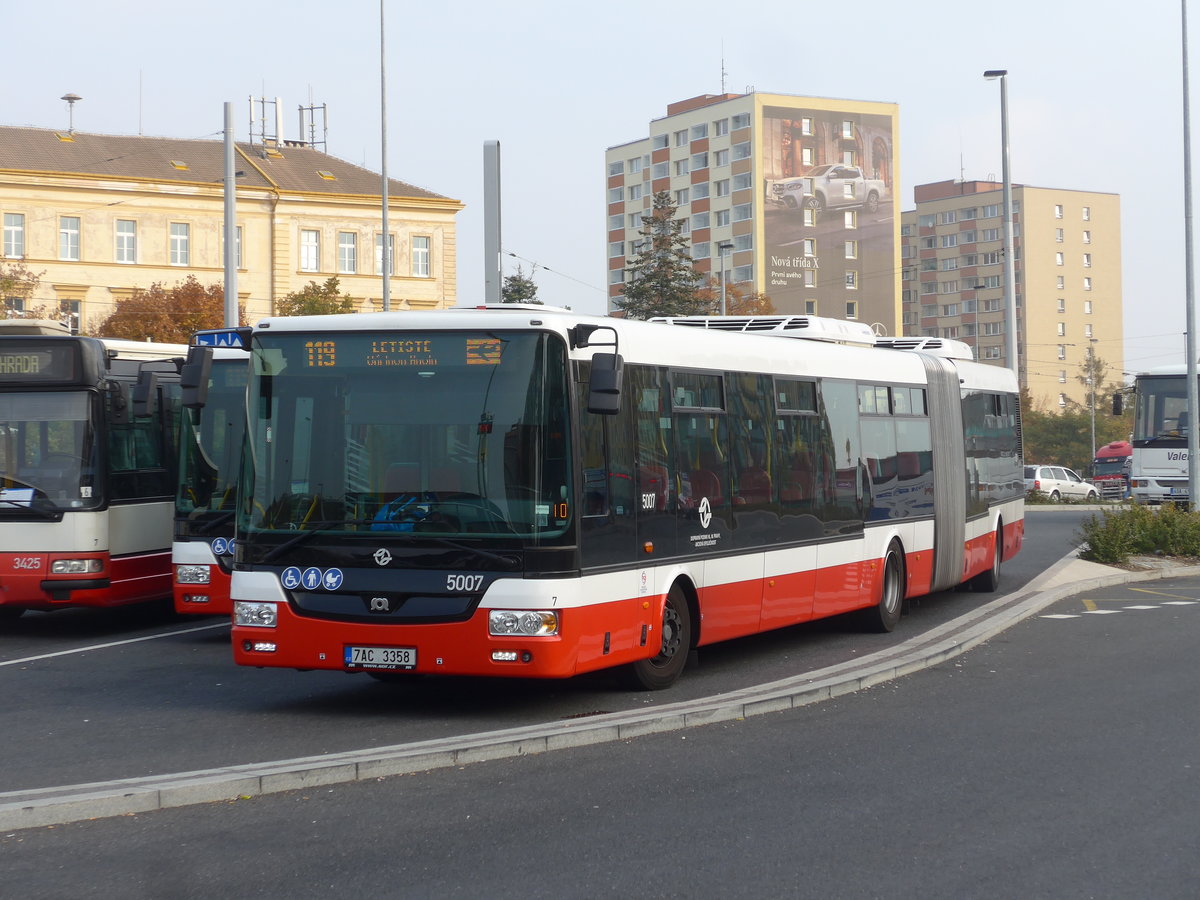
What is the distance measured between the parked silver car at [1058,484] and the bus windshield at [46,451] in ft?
157

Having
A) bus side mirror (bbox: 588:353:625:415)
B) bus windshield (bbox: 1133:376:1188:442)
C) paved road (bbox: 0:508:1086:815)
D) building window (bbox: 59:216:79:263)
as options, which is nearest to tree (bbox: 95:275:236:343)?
building window (bbox: 59:216:79:263)

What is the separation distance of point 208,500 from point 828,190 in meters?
107

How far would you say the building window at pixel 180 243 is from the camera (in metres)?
81.1

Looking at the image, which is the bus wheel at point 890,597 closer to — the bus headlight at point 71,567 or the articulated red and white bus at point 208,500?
the articulated red and white bus at point 208,500

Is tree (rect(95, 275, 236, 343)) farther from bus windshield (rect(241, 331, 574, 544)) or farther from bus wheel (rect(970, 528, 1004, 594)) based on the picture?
bus windshield (rect(241, 331, 574, 544))

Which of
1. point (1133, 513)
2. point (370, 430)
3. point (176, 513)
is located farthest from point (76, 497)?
point (1133, 513)

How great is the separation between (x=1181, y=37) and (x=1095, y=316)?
395ft

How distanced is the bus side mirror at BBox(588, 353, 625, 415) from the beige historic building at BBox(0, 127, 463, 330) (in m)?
69.9

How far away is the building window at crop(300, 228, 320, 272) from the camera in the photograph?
3228 inches

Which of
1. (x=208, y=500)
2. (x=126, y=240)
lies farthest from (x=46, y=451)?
(x=126, y=240)

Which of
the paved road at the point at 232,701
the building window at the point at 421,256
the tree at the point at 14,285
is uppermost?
the building window at the point at 421,256

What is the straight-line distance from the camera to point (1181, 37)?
3034 cm

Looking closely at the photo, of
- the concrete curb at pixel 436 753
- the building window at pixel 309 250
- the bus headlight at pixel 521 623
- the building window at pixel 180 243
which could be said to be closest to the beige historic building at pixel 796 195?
the building window at pixel 309 250

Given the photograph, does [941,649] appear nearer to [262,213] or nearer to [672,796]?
[672,796]
